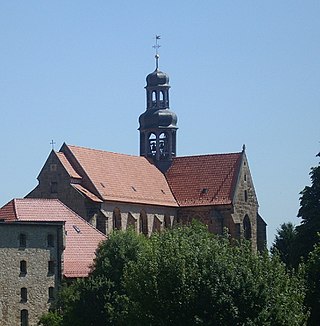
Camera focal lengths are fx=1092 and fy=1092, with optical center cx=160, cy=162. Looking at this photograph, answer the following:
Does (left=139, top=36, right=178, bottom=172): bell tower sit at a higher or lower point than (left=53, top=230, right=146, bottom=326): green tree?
higher

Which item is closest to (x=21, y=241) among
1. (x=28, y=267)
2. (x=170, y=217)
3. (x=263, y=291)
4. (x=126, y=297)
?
(x=28, y=267)

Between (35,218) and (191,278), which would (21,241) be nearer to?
(35,218)

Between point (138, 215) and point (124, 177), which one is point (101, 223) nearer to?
point (138, 215)

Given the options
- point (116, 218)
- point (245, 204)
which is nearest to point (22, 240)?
point (116, 218)

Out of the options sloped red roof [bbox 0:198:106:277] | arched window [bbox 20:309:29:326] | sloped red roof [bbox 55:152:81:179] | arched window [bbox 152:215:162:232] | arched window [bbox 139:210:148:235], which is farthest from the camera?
arched window [bbox 152:215:162:232]

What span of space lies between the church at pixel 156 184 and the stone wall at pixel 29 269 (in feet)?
53.7

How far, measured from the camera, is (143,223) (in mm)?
93500

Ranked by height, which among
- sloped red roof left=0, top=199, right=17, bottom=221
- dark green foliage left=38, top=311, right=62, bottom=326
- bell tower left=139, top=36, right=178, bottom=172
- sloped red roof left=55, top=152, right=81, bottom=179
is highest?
bell tower left=139, top=36, right=178, bottom=172

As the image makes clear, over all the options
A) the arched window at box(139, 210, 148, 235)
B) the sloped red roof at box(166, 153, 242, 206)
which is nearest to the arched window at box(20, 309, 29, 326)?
the arched window at box(139, 210, 148, 235)

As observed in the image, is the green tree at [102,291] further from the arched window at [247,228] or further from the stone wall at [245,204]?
the arched window at [247,228]

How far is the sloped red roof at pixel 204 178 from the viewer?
96.6 metres

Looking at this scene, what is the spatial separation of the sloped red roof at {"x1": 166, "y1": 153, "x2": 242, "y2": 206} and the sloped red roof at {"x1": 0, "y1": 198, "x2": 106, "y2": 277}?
2356 centimetres

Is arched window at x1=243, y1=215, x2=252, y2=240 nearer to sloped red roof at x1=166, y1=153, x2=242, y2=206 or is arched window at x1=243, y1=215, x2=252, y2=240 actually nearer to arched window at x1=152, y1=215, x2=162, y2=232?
sloped red roof at x1=166, y1=153, x2=242, y2=206

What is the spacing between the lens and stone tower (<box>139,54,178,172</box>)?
99.9 metres
